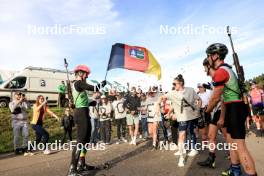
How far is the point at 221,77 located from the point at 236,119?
2.18 feet

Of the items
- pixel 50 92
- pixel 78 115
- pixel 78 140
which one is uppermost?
pixel 50 92

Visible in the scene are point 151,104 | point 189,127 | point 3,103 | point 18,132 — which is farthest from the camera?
point 3,103

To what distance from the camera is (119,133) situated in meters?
13.6

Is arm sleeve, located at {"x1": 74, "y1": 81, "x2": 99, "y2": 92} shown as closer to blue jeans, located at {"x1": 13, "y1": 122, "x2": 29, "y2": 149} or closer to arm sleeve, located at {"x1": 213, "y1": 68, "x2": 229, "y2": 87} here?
arm sleeve, located at {"x1": 213, "y1": 68, "x2": 229, "y2": 87}

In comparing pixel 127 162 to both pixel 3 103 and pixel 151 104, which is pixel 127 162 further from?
pixel 3 103

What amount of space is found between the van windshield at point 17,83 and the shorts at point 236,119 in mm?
19150

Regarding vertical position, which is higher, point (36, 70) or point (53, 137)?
point (36, 70)

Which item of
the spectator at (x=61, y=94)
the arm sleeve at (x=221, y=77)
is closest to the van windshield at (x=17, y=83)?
the spectator at (x=61, y=94)

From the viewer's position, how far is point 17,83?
22.3m

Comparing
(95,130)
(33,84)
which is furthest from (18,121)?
(33,84)

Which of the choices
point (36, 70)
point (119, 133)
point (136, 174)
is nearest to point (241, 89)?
point (136, 174)

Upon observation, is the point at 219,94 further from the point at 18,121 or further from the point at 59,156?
the point at 18,121

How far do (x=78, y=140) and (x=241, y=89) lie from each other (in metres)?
3.27

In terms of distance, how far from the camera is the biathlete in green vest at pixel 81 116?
21.5 ft
